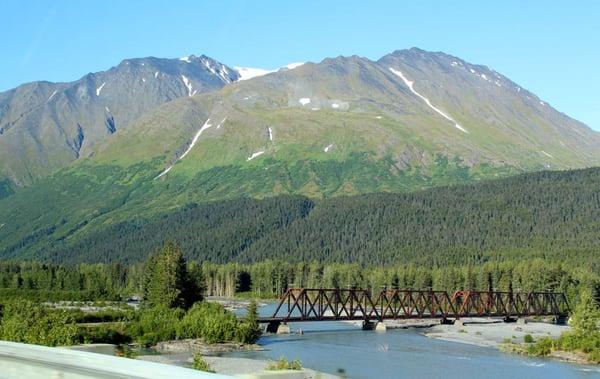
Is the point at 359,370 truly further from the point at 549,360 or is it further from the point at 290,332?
the point at 290,332

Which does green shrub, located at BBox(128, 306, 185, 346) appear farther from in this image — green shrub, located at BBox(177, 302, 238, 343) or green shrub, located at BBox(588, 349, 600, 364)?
green shrub, located at BBox(588, 349, 600, 364)

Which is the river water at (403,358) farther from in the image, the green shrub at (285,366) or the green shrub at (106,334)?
the green shrub at (106,334)

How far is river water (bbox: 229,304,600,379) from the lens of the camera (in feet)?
223

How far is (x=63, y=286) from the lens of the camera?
16938cm

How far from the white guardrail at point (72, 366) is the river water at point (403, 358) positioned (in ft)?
151

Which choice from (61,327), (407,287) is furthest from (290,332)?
(407,287)

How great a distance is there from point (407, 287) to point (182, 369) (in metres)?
170

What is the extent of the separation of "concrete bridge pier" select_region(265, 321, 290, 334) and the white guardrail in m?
95.3

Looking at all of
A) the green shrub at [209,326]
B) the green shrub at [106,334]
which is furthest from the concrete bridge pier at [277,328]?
the green shrub at [106,334]

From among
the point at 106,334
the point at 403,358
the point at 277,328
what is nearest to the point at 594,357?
the point at 403,358

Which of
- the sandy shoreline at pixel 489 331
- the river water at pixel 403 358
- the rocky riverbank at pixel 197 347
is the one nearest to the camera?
the river water at pixel 403 358

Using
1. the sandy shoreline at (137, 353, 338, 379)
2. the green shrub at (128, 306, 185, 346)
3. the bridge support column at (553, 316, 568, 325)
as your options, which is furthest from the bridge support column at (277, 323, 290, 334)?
the bridge support column at (553, 316, 568, 325)

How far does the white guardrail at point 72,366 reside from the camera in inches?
350

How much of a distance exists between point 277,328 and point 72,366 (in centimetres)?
9788
